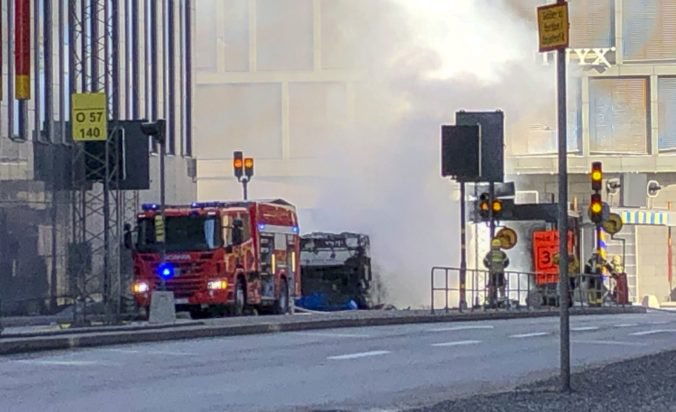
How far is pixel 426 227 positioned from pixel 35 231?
15.8m

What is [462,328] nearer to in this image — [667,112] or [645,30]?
[667,112]

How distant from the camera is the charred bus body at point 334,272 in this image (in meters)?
45.5

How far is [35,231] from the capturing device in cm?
4181

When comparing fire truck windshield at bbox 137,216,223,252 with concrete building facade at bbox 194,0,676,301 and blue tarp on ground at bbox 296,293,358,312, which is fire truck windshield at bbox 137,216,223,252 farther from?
concrete building facade at bbox 194,0,676,301

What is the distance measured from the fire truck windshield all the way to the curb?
17.5ft

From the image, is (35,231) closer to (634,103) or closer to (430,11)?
(430,11)

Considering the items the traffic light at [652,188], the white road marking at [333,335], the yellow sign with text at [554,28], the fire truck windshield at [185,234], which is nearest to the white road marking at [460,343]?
the white road marking at [333,335]

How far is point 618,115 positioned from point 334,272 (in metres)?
25.4

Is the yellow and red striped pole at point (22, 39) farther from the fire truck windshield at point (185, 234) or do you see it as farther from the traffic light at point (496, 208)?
the traffic light at point (496, 208)

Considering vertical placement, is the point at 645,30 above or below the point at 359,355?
above

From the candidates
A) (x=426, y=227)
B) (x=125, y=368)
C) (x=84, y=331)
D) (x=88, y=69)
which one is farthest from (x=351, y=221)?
(x=125, y=368)

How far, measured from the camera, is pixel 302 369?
59.3ft

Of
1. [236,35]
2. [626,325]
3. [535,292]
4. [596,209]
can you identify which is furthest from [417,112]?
[626,325]

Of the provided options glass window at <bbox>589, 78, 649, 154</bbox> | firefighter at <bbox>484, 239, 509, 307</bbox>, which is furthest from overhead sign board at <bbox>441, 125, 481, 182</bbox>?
glass window at <bbox>589, 78, 649, 154</bbox>
